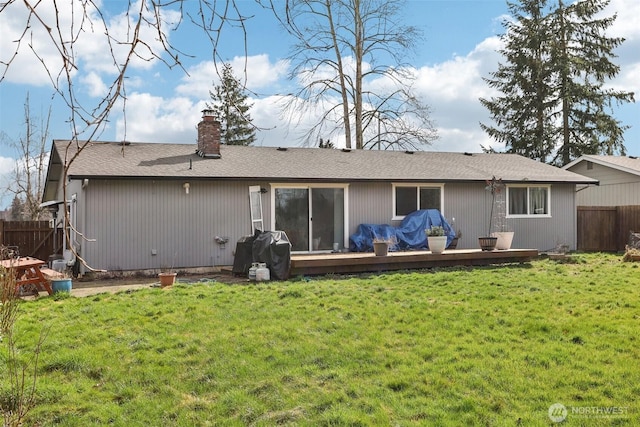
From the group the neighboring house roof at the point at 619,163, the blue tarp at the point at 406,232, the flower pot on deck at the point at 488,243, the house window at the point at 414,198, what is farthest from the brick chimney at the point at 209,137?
the neighboring house roof at the point at 619,163

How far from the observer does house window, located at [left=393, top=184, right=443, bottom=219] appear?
540 inches

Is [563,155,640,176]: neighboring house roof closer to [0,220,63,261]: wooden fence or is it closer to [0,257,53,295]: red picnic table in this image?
[0,257,53,295]: red picnic table

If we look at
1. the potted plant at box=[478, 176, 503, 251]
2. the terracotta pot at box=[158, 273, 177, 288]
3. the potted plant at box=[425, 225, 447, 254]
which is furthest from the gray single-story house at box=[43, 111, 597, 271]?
the terracotta pot at box=[158, 273, 177, 288]

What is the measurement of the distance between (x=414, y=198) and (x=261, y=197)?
4059mm

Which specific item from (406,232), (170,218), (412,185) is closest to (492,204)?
(412,185)

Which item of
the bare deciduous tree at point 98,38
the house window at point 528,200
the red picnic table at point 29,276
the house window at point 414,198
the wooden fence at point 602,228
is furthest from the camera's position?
the wooden fence at point 602,228

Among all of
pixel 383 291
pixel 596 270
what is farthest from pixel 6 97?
pixel 596 270

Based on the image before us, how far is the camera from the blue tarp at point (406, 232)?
42.3 feet

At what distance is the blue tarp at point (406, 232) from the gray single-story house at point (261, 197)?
285 millimetres

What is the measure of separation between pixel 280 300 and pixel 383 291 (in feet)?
5.61

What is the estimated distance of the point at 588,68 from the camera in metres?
25.2

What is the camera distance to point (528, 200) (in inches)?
593

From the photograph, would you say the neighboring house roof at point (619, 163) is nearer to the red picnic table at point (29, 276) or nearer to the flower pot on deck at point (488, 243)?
the flower pot on deck at point (488, 243)

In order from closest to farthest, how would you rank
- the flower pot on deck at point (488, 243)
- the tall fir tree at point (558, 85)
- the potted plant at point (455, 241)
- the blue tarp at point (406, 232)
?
the flower pot on deck at point (488, 243) → the blue tarp at point (406, 232) → the potted plant at point (455, 241) → the tall fir tree at point (558, 85)
